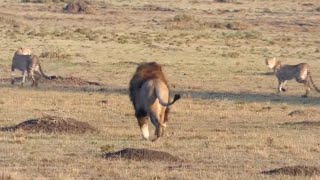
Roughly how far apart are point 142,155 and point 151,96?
1698 mm

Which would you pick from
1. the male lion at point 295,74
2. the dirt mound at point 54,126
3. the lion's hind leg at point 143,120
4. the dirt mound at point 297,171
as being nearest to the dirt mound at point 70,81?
the male lion at point 295,74

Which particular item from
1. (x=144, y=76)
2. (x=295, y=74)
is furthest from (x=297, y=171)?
(x=295, y=74)

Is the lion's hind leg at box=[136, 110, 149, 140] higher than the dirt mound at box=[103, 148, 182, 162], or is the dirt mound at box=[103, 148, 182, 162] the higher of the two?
the dirt mound at box=[103, 148, 182, 162]

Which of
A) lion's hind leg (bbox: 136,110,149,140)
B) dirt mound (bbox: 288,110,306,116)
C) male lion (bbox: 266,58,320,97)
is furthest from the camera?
male lion (bbox: 266,58,320,97)

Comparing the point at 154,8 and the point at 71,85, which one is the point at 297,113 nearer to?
the point at 71,85

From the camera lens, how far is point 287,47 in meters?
50.2

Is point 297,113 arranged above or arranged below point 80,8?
above

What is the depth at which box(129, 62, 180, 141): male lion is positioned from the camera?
14891 millimetres

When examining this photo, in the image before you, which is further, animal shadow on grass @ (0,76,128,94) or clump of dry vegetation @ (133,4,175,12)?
clump of dry vegetation @ (133,4,175,12)

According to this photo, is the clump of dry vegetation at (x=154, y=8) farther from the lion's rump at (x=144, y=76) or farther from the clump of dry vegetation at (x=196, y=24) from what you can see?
the lion's rump at (x=144, y=76)

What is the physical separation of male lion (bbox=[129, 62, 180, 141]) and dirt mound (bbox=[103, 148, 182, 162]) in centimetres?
127

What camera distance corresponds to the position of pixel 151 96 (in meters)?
15.0

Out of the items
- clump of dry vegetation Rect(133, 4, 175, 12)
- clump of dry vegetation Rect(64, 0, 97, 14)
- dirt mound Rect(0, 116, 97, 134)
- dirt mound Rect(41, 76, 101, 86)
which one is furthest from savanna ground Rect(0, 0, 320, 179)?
clump of dry vegetation Rect(133, 4, 175, 12)

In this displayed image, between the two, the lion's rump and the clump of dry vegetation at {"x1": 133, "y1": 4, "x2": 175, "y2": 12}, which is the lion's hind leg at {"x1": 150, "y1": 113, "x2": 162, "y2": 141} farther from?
the clump of dry vegetation at {"x1": 133, "y1": 4, "x2": 175, "y2": 12}
